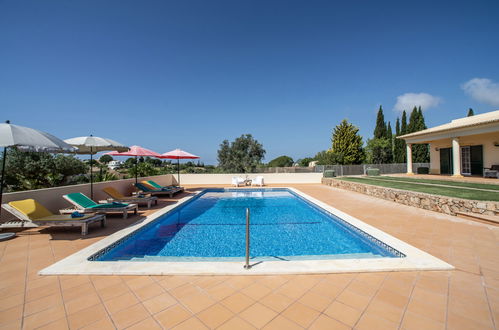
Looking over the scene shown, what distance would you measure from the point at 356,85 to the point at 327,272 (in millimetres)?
21785

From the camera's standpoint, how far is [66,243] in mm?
4004

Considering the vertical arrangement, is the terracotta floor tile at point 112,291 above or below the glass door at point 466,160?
below

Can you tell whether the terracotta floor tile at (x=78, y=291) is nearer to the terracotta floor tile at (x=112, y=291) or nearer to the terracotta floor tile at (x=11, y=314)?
the terracotta floor tile at (x=112, y=291)

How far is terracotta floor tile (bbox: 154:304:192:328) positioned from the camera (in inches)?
73.3

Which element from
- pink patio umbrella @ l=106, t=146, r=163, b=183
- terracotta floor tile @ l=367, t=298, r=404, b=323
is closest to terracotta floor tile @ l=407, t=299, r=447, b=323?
terracotta floor tile @ l=367, t=298, r=404, b=323

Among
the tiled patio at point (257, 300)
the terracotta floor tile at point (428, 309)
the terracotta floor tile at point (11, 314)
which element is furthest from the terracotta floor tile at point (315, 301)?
the terracotta floor tile at point (11, 314)

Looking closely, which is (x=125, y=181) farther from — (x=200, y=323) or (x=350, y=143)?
(x=350, y=143)

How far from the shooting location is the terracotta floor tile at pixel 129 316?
1.87 metres

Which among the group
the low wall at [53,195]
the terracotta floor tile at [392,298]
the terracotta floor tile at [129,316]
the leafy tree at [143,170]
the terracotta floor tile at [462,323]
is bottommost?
the terracotta floor tile at [392,298]

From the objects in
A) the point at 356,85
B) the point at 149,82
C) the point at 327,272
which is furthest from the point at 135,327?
the point at 356,85

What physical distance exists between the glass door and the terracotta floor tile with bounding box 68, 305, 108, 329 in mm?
21604

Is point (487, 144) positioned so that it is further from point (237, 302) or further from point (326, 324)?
point (237, 302)

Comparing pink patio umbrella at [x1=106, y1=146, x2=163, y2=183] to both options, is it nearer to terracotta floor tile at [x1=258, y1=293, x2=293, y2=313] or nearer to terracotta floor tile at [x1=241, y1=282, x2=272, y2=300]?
terracotta floor tile at [x1=241, y1=282, x2=272, y2=300]

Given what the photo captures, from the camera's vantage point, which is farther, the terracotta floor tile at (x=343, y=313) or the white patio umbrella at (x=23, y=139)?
the white patio umbrella at (x=23, y=139)
